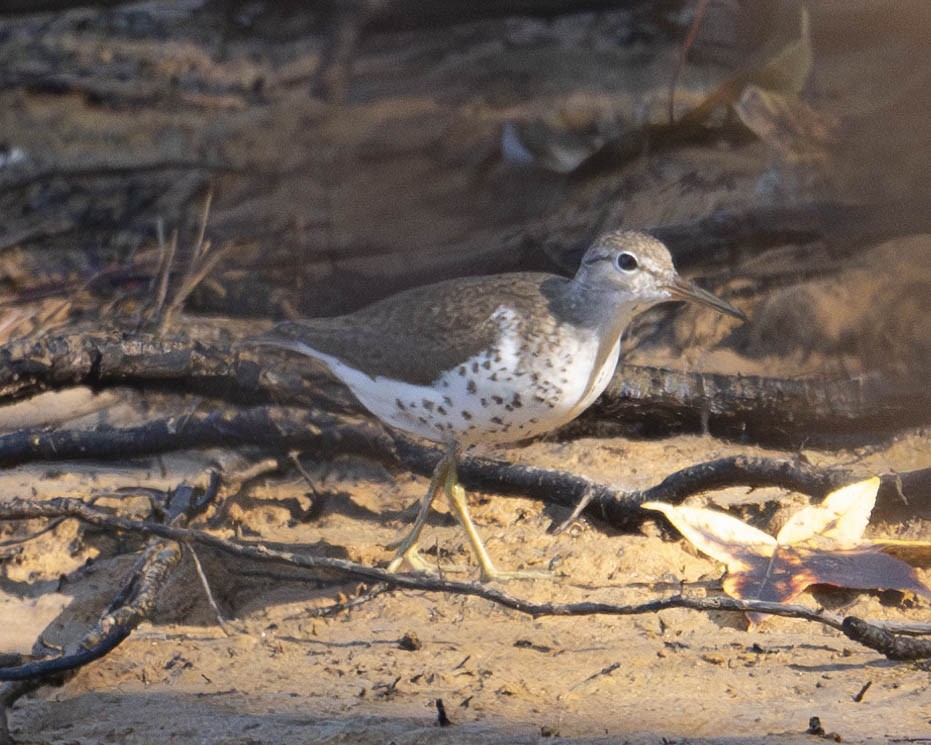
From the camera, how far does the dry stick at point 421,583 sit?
3.20m

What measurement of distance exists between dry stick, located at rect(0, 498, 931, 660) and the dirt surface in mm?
175

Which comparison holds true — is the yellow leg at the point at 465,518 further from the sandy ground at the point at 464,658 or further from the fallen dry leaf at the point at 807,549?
the fallen dry leaf at the point at 807,549

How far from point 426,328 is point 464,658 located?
1.25m

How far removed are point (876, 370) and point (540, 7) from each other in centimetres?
452

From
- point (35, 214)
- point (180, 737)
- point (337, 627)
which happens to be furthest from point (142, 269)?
point (180, 737)

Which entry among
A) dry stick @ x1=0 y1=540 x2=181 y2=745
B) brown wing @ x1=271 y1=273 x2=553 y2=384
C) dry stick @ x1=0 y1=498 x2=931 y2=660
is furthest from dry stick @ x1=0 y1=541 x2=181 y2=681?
brown wing @ x1=271 y1=273 x2=553 y2=384

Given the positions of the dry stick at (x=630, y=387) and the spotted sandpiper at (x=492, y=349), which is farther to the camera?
→ the dry stick at (x=630, y=387)

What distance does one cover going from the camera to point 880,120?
6625 millimetres

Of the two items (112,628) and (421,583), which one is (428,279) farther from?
(112,628)

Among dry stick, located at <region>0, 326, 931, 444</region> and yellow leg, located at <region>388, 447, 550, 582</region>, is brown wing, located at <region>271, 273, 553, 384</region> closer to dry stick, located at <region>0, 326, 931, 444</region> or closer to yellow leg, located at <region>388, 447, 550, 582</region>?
yellow leg, located at <region>388, 447, 550, 582</region>

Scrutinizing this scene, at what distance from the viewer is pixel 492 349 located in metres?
4.03

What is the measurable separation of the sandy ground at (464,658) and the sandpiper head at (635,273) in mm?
836

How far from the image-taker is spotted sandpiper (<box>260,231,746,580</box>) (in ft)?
13.1

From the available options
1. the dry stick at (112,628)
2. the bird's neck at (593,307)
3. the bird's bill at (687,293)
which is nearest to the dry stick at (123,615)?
the dry stick at (112,628)
